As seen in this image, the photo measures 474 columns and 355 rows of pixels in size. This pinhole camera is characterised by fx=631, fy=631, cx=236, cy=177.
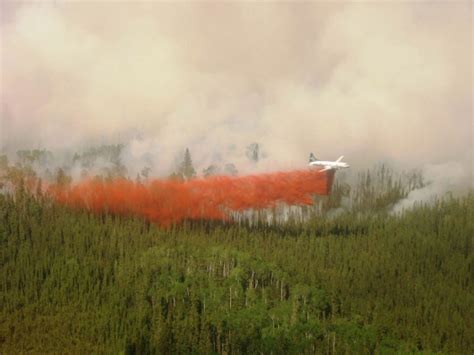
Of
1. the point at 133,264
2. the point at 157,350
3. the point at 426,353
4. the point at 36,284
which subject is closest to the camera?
the point at 157,350

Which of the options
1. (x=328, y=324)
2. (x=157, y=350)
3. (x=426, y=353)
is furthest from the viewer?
(x=328, y=324)

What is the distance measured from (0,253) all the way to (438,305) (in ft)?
442

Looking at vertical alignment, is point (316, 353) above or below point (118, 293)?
below

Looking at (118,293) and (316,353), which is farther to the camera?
(118,293)

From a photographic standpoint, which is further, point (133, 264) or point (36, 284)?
point (133, 264)

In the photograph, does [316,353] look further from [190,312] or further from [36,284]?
[36,284]

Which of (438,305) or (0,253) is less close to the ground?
(0,253)

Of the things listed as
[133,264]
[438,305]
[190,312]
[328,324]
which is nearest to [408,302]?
[438,305]

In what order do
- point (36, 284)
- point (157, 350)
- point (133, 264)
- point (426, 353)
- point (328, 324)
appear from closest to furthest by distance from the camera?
point (157, 350) < point (426, 353) < point (328, 324) < point (36, 284) < point (133, 264)

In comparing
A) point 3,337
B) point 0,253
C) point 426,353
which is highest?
point 0,253

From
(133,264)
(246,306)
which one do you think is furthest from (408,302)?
(133,264)

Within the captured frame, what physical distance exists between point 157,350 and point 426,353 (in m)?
64.6

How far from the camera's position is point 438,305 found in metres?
188

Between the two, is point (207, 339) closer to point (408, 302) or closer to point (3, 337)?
point (3, 337)
